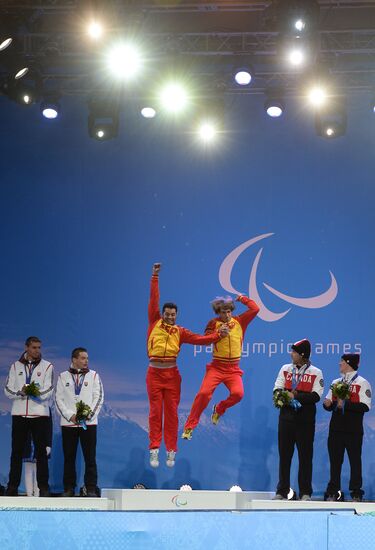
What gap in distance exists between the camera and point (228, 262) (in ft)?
42.7

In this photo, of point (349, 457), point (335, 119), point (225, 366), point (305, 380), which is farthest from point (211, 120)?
point (349, 457)

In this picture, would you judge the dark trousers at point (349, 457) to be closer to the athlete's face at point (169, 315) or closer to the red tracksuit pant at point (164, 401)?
the red tracksuit pant at point (164, 401)

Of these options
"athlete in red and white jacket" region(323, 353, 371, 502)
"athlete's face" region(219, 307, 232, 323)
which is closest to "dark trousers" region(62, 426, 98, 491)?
"athlete's face" region(219, 307, 232, 323)

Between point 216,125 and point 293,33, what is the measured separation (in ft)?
8.62

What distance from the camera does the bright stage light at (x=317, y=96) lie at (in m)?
12.3

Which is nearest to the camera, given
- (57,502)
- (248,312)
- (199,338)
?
(57,502)

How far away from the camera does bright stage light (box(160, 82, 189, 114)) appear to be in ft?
41.6

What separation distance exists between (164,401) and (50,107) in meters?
4.81

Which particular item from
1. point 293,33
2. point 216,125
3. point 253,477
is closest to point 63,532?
point 293,33

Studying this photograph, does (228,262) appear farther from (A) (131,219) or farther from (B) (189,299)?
(A) (131,219)

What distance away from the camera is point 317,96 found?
40.9 feet

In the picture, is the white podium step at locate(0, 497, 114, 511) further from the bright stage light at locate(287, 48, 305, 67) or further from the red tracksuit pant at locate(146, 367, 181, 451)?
the bright stage light at locate(287, 48, 305, 67)

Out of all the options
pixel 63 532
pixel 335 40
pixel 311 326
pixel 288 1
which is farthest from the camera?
pixel 311 326

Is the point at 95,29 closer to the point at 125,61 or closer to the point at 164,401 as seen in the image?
the point at 125,61
